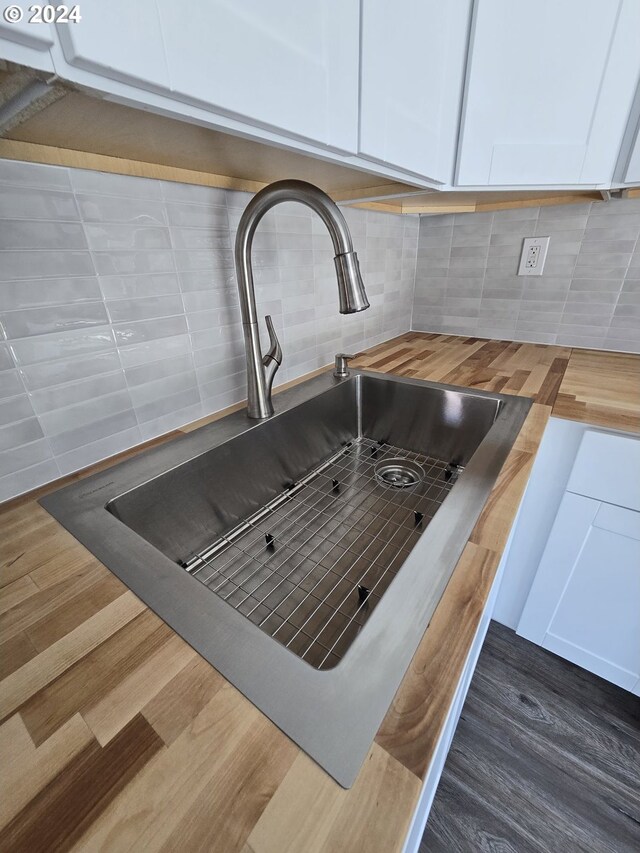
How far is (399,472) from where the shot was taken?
3.04ft

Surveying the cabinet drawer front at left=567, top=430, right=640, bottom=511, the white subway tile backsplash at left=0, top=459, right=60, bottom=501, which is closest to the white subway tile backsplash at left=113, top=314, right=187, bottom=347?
the white subway tile backsplash at left=0, top=459, right=60, bottom=501

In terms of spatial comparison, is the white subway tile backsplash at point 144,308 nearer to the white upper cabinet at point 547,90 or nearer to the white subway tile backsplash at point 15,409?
the white subway tile backsplash at point 15,409

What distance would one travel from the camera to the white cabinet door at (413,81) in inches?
21.2

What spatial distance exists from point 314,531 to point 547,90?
3.57ft

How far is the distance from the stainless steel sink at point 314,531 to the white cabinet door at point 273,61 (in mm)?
518

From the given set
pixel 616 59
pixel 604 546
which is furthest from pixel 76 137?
pixel 604 546

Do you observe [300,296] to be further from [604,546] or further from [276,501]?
[604,546]

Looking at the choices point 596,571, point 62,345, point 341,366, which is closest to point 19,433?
point 62,345

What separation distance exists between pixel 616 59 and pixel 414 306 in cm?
90

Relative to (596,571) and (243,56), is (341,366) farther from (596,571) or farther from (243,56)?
(596,571)

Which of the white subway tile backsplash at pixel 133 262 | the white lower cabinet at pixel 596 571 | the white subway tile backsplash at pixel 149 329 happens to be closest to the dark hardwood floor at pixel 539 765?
the white lower cabinet at pixel 596 571

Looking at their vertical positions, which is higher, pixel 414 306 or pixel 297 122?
pixel 297 122

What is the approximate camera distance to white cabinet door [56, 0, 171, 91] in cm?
27

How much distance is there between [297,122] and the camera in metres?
0.44
